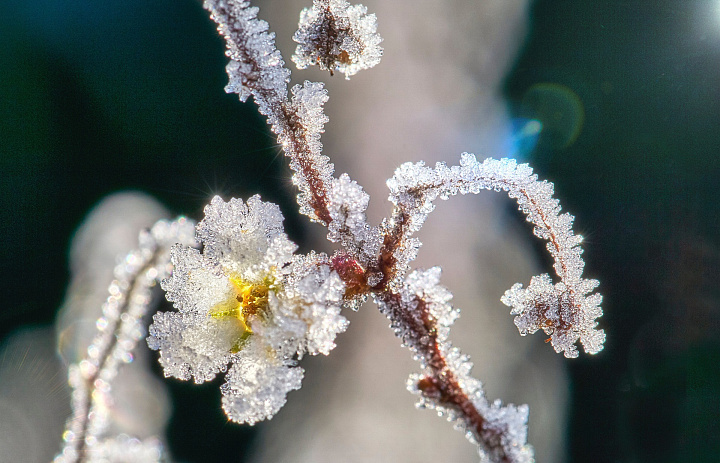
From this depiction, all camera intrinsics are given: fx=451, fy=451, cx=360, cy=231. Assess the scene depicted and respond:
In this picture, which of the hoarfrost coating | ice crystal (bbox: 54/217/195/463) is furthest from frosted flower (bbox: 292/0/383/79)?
ice crystal (bbox: 54/217/195/463)

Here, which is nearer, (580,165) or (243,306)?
(243,306)

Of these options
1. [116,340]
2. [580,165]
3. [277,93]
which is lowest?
[116,340]

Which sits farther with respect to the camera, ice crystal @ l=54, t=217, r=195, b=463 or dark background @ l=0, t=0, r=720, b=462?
dark background @ l=0, t=0, r=720, b=462

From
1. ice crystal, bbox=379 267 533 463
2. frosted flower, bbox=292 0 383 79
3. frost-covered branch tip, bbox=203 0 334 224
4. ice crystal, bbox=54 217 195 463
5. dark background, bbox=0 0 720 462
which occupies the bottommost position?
ice crystal, bbox=54 217 195 463

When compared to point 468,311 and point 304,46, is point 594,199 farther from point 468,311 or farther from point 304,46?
point 304,46

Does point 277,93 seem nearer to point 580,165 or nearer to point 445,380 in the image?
point 445,380

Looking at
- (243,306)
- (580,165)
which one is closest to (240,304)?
(243,306)

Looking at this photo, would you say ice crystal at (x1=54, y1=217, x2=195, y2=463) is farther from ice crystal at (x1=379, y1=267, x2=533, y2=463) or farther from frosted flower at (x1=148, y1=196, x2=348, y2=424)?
ice crystal at (x1=379, y1=267, x2=533, y2=463)

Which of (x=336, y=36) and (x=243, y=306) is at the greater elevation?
(x=336, y=36)
